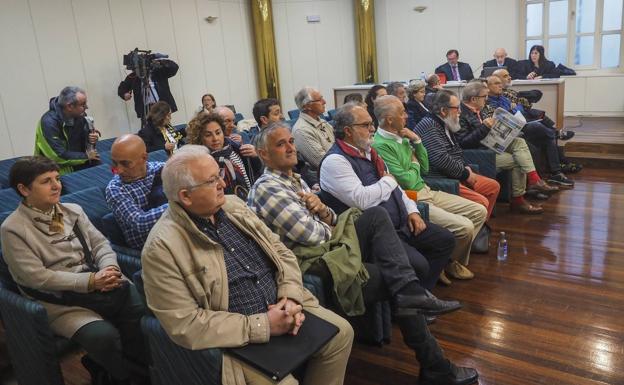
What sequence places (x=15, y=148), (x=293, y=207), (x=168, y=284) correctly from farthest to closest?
(x=15, y=148), (x=293, y=207), (x=168, y=284)

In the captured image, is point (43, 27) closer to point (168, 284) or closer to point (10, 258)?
point (10, 258)

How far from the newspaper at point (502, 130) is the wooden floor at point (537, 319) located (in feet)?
2.23

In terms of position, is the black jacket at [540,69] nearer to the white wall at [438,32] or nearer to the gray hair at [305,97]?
the white wall at [438,32]

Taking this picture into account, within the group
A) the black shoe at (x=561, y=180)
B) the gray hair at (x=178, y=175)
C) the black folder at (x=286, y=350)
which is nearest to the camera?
the black folder at (x=286, y=350)

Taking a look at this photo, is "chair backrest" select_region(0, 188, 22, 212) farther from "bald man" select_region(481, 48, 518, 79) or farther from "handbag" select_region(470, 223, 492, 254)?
"bald man" select_region(481, 48, 518, 79)

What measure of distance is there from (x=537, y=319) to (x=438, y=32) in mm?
7372

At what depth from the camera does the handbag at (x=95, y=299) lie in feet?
6.70

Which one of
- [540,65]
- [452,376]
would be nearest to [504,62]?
[540,65]

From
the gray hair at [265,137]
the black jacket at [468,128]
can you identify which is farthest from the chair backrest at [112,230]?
the black jacket at [468,128]

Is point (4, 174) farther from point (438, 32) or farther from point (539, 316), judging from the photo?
point (438, 32)

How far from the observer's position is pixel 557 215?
13.7ft

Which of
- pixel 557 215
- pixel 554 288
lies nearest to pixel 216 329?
pixel 554 288

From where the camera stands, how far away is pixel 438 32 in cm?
903

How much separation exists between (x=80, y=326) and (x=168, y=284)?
661mm
